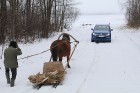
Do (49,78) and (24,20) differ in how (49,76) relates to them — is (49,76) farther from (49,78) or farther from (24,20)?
(24,20)

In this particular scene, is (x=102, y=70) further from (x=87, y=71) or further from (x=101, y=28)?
(x=101, y=28)

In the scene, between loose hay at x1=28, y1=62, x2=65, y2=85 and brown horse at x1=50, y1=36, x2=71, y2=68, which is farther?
brown horse at x1=50, y1=36, x2=71, y2=68

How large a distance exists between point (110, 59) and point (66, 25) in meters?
31.8

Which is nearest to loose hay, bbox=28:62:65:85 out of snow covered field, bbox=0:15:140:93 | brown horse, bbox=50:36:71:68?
snow covered field, bbox=0:15:140:93

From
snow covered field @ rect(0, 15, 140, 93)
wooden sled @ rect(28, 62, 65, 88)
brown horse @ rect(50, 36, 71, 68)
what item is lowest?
snow covered field @ rect(0, 15, 140, 93)

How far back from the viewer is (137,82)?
1157 cm

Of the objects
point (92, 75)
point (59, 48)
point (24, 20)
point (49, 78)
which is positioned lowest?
point (92, 75)

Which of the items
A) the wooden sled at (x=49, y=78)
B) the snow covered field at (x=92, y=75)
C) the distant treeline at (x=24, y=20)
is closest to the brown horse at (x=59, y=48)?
the snow covered field at (x=92, y=75)

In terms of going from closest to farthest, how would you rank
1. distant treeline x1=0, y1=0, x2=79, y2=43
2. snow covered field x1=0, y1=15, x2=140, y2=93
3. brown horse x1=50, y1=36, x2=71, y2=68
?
1. snow covered field x1=0, y1=15, x2=140, y2=93
2. brown horse x1=50, y1=36, x2=71, y2=68
3. distant treeline x1=0, y1=0, x2=79, y2=43

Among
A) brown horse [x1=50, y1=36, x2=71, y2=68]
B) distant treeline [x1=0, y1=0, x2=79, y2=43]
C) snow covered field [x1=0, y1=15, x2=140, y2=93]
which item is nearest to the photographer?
snow covered field [x1=0, y1=15, x2=140, y2=93]

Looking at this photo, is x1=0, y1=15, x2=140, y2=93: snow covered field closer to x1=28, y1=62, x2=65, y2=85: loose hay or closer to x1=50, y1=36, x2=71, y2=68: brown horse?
x1=28, y1=62, x2=65, y2=85: loose hay

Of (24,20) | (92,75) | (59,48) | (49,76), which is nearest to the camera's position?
(49,76)

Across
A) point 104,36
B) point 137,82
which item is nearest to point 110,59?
point 137,82

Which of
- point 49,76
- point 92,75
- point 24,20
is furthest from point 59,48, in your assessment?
point 24,20
